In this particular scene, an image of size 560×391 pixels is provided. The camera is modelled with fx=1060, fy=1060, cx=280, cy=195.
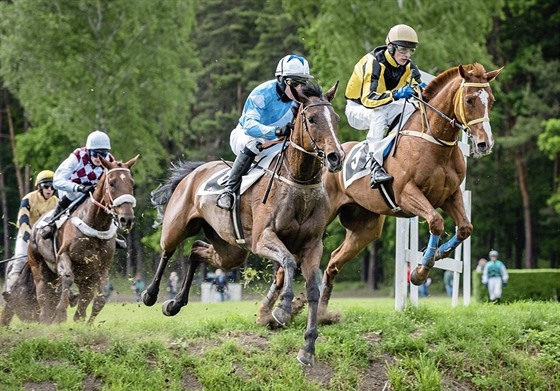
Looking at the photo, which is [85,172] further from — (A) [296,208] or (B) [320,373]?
(B) [320,373]

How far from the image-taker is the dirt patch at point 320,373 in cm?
1027

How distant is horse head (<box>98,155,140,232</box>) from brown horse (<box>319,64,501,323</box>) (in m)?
2.56

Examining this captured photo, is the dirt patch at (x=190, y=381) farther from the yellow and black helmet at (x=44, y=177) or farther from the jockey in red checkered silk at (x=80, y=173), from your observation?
the yellow and black helmet at (x=44, y=177)

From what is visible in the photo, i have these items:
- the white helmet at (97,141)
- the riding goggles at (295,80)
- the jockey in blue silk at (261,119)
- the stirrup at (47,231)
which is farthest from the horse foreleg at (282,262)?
the stirrup at (47,231)

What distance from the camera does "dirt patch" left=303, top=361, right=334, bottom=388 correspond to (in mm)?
10273

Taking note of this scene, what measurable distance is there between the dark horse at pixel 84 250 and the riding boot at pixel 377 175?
9.65 feet

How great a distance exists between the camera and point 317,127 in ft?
33.5

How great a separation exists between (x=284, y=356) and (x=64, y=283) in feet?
12.7

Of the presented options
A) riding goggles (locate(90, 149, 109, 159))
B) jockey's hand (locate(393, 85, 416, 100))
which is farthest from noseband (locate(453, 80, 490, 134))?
riding goggles (locate(90, 149, 109, 159))

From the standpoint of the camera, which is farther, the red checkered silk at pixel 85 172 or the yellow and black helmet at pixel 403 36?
the red checkered silk at pixel 85 172

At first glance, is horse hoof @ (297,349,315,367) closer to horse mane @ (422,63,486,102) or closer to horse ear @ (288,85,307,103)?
horse ear @ (288,85,307,103)

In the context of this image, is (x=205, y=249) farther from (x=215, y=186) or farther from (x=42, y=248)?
(x=42, y=248)

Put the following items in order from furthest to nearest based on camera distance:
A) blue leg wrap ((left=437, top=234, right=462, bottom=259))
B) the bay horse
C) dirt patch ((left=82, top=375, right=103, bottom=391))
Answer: blue leg wrap ((left=437, top=234, right=462, bottom=259))
the bay horse
dirt patch ((left=82, top=375, right=103, bottom=391))

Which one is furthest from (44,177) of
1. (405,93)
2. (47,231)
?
(405,93)
